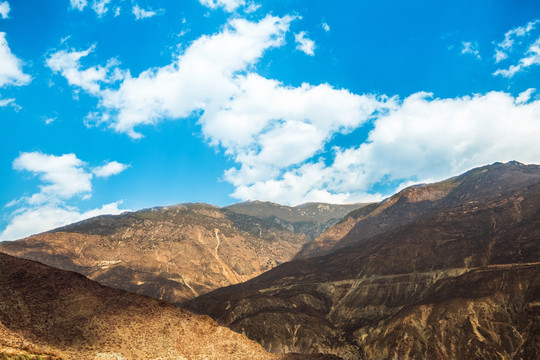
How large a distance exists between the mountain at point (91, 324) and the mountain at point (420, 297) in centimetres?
4862

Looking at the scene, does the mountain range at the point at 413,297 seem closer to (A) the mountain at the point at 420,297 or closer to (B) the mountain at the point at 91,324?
(A) the mountain at the point at 420,297

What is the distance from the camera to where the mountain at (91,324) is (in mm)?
41469

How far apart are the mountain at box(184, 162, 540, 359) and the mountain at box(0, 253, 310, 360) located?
1914 inches

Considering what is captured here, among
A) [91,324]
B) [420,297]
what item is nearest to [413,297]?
[420,297]

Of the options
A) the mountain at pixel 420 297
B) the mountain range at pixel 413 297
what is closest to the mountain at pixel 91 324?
the mountain range at pixel 413 297

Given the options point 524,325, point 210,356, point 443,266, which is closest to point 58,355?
point 210,356

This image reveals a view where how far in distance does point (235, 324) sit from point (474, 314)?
211 feet

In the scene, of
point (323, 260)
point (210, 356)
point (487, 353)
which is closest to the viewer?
point (210, 356)

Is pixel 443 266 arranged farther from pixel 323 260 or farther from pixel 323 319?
pixel 323 260

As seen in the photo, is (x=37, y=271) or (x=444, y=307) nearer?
(x=37, y=271)

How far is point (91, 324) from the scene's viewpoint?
46.5 m

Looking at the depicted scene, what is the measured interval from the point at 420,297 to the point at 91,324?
9755 cm

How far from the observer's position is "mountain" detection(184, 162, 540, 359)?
82688mm

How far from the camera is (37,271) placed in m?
53.0
